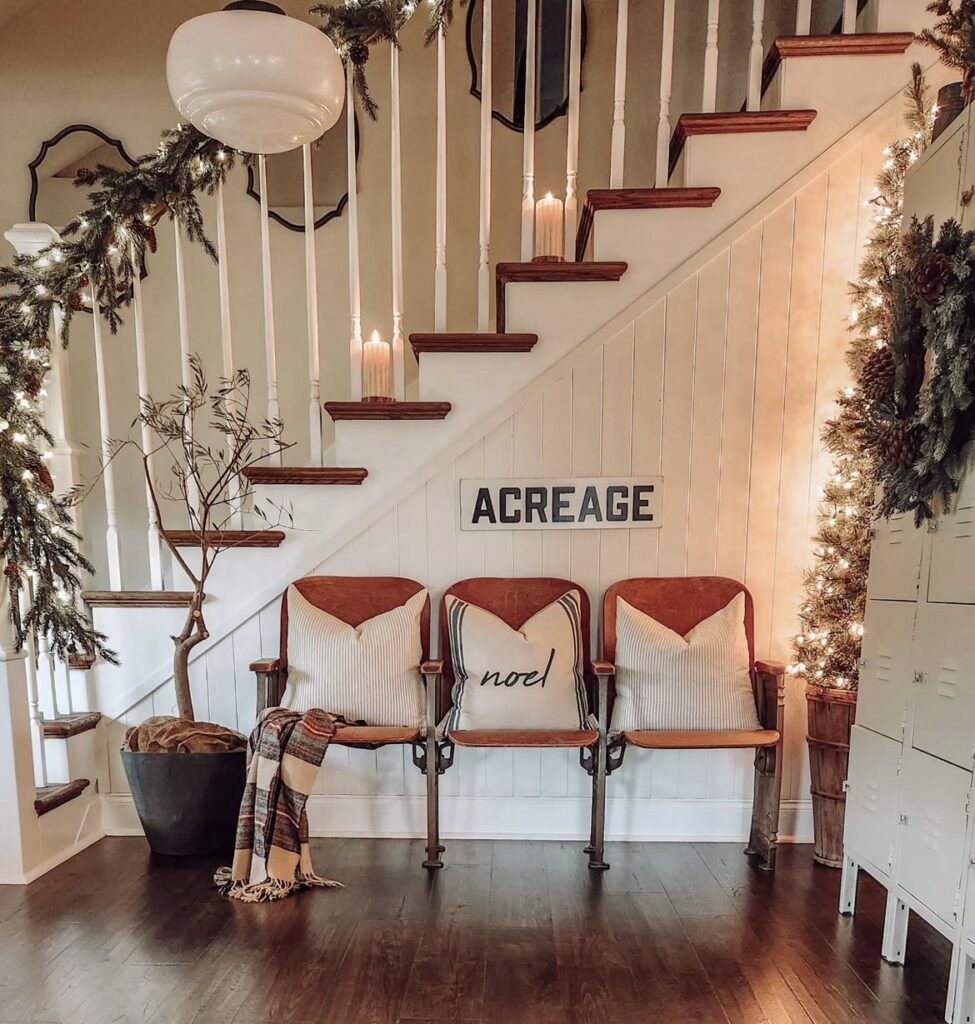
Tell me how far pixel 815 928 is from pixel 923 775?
0.58 meters

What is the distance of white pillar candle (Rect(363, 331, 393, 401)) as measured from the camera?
2438 mm

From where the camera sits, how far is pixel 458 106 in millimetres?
3176

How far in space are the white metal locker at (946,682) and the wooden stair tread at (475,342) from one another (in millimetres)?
1398

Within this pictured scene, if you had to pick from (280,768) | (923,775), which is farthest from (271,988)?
(923,775)

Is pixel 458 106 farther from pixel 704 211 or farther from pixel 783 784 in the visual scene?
pixel 783 784

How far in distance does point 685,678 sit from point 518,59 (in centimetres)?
275

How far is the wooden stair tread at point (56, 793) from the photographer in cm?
221

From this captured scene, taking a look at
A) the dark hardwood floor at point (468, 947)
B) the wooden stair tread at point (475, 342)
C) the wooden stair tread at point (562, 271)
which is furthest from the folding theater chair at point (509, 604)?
the wooden stair tread at point (562, 271)

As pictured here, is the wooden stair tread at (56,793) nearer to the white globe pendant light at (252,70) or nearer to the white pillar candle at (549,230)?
the white globe pendant light at (252,70)

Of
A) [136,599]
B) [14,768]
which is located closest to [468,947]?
[14,768]

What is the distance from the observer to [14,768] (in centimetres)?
212

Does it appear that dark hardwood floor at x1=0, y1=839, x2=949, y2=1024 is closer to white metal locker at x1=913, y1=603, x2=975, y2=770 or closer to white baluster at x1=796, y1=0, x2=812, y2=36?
white metal locker at x1=913, y1=603, x2=975, y2=770

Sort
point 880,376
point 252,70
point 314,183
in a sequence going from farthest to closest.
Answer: point 314,183, point 880,376, point 252,70

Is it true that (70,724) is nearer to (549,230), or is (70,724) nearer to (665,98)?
(549,230)
